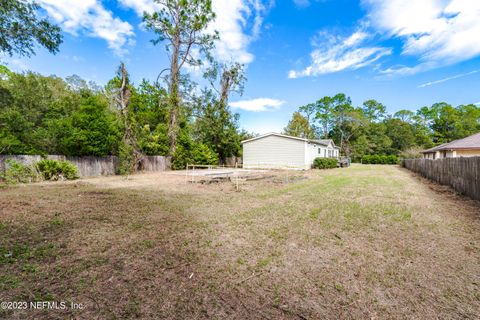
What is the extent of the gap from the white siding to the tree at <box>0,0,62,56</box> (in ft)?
55.3

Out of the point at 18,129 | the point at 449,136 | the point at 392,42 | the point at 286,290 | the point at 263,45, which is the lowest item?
the point at 286,290

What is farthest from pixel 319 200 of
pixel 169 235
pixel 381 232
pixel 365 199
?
pixel 169 235

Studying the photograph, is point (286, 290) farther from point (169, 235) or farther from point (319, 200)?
point (319, 200)

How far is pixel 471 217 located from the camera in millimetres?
4918

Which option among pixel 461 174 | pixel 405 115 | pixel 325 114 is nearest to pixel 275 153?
pixel 461 174

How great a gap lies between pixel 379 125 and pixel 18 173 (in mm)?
53698

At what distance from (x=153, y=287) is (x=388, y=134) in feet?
175

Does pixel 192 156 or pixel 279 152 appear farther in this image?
pixel 279 152

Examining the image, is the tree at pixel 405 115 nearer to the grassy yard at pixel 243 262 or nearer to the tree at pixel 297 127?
the tree at pixel 297 127

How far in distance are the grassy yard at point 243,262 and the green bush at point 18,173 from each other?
255 inches

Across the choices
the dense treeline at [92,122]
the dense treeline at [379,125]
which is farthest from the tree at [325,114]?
the dense treeline at [92,122]

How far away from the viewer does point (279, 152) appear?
21.3 m

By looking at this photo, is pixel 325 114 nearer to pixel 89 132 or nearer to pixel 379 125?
pixel 379 125

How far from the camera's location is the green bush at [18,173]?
987cm
